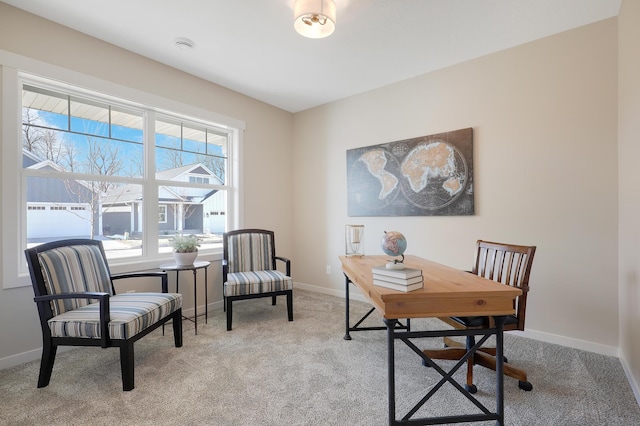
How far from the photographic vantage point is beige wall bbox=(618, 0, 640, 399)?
189 centimetres

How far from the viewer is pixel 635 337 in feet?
6.34

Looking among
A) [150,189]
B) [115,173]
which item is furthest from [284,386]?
[115,173]

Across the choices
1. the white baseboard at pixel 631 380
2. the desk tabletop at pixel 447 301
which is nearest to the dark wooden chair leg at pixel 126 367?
the desk tabletop at pixel 447 301

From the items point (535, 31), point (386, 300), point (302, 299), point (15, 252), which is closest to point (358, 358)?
point (386, 300)

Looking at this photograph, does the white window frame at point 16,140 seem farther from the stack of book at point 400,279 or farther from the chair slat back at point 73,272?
the stack of book at point 400,279

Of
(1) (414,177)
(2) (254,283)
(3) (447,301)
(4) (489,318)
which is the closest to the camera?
(3) (447,301)

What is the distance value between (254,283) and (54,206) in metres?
1.83

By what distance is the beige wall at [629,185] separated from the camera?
6.19ft

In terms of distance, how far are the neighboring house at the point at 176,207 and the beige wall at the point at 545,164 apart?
2.32m

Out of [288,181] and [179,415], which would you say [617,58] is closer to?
[288,181]

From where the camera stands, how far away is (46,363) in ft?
6.43

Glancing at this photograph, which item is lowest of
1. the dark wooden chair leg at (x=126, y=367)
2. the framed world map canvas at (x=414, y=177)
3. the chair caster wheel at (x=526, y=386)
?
the chair caster wheel at (x=526, y=386)

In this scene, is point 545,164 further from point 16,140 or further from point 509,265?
point 16,140

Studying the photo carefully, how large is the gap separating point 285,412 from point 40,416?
1.36 metres
